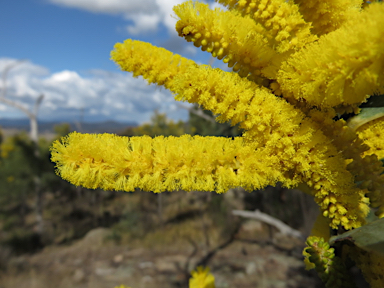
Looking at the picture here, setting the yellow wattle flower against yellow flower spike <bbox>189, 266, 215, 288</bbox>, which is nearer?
the yellow wattle flower

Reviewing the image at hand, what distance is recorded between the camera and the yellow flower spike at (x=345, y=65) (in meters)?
0.45

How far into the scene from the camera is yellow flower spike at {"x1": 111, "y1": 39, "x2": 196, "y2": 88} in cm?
76

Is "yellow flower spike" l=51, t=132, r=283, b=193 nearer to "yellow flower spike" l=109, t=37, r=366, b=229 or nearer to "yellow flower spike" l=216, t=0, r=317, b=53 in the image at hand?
"yellow flower spike" l=109, t=37, r=366, b=229

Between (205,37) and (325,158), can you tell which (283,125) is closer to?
(325,158)

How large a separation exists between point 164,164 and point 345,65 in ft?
1.47

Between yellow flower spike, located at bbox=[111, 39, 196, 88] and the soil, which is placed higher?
yellow flower spike, located at bbox=[111, 39, 196, 88]

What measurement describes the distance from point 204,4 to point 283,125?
0.37m

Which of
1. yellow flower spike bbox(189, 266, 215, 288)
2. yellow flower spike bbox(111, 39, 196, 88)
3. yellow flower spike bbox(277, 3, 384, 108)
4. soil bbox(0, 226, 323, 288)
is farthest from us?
soil bbox(0, 226, 323, 288)

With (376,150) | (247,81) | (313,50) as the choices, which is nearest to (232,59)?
(247,81)

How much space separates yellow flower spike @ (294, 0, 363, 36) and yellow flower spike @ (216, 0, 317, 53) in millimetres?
27

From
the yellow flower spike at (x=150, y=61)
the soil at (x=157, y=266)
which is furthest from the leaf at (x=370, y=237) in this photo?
the soil at (x=157, y=266)

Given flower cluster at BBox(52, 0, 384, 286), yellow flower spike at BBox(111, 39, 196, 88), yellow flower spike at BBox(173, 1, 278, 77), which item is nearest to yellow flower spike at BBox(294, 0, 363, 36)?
flower cluster at BBox(52, 0, 384, 286)

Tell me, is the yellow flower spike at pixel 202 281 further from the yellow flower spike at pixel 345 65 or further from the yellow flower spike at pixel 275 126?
the yellow flower spike at pixel 345 65

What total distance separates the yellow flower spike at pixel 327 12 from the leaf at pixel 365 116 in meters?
0.24
